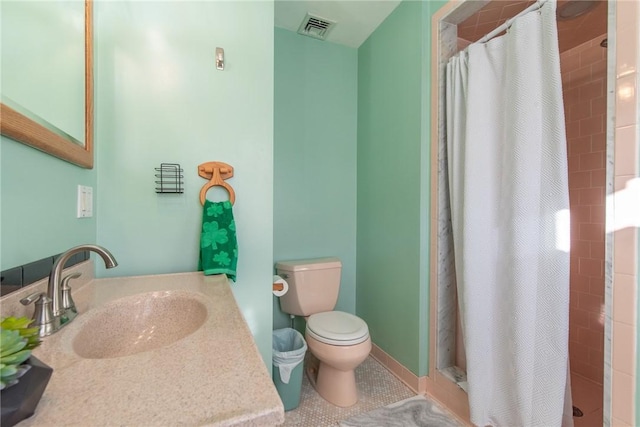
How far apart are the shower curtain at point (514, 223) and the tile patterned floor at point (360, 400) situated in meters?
0.50

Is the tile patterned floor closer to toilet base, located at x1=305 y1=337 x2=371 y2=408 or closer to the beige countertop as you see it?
toilet base, located at x1=305 y1=337 x2=371 y2=408

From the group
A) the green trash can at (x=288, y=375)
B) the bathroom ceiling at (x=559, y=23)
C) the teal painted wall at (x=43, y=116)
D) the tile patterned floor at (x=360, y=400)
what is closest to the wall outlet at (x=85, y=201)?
the teal painted wall at (x=43, y=116)

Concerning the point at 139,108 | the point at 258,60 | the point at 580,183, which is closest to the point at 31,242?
the point at 139,108

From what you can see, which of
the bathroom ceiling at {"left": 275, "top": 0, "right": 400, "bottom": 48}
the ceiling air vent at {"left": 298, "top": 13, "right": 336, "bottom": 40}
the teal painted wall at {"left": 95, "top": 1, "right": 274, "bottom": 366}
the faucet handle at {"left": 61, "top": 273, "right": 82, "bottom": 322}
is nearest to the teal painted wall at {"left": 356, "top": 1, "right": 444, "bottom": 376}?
the bathroom ceiling at {"left": 275, "top": 0, "right": 400, "bottom": 48}

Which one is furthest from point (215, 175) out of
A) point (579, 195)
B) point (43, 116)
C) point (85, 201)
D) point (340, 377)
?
point (579, 195)

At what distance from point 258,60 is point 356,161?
1.15 m

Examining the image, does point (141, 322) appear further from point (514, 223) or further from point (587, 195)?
point (587, 195)

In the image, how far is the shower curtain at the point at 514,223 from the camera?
3.51 ft

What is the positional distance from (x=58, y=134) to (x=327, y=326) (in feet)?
4.77

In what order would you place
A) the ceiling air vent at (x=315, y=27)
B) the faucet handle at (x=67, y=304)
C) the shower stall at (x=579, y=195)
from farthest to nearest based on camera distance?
the ceiling air vent at (x=315, y=27) → the shower stall at (x=579, y=195) → the faucet handle at (x=67, y=304)

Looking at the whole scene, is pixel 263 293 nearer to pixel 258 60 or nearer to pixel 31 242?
pixel 31 242

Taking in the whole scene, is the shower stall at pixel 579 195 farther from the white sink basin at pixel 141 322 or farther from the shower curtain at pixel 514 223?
the white sink basin at pixel 141 322

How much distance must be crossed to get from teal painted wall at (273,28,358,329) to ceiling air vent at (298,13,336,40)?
53mm

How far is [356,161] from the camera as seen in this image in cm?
228
